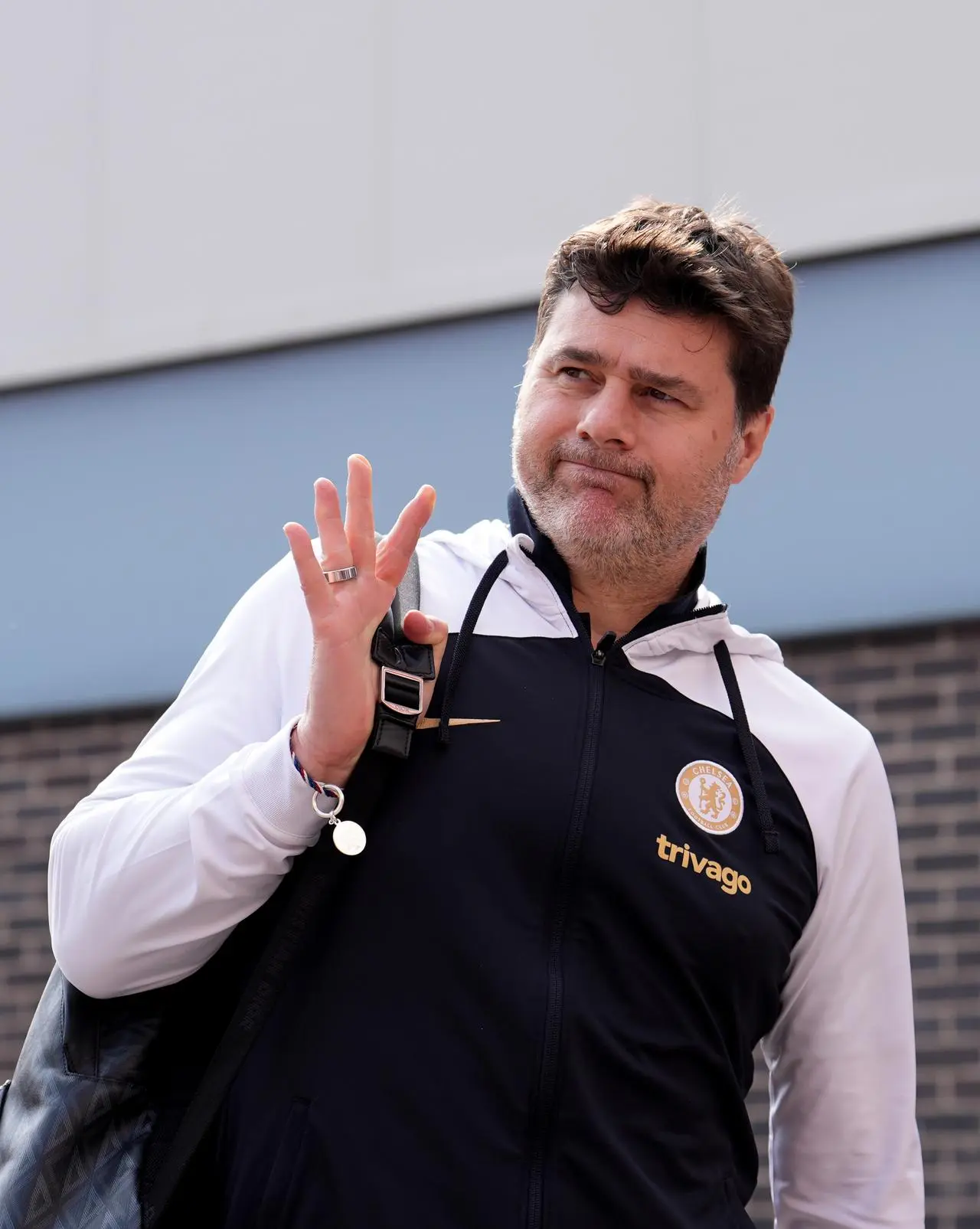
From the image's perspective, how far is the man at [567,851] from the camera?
5.99 feet

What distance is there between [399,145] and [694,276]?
167 inches

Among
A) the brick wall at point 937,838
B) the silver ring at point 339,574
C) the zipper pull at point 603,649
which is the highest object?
the silver ring at point 339,574

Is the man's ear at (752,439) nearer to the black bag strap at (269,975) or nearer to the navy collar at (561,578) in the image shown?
the navy collar at (561,578)

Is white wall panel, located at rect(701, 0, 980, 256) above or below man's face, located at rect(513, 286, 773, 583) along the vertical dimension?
above

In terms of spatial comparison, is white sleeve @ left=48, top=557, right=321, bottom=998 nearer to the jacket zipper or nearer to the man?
the man

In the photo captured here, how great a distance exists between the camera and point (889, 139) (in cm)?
552

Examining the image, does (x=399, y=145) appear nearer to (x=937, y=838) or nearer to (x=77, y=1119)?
(x=937, y=838)

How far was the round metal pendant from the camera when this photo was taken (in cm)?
181

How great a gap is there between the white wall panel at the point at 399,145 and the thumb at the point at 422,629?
402cm

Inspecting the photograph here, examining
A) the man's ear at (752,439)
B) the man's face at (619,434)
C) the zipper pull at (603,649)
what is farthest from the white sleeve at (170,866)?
the man's ear at (752,439)

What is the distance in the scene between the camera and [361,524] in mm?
1875

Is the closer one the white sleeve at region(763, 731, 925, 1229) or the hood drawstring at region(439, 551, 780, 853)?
Answer: the hood drawstring at region(439, 551, 780, 853)

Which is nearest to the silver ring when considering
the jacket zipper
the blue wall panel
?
the jacket zipper

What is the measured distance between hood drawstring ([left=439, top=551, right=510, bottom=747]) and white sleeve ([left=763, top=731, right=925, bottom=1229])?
2.03 ft
